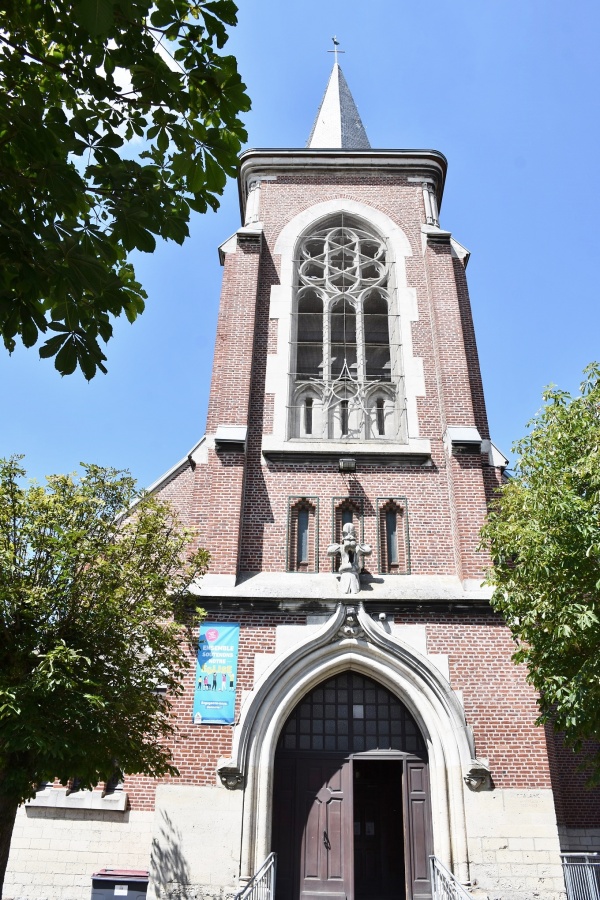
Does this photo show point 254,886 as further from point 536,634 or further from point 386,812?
point 386,812

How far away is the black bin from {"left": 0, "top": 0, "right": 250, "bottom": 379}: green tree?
922 cm

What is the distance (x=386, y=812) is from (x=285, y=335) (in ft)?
32.1

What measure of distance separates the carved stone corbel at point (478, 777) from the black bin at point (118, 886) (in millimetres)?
4939

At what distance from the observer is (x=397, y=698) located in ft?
40.2

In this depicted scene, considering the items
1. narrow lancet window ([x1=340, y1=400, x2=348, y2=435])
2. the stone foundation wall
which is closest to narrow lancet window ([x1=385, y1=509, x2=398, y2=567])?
narrow lancet window ([x1=340, y1=400, x2=348, y2=435])

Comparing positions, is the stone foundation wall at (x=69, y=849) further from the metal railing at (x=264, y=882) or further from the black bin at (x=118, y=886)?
the metal railing at (x=264, y=882)

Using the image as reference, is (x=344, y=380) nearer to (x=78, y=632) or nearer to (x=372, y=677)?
(x=372, y=677)

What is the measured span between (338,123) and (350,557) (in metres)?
15.0

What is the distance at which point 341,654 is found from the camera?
12078 mm

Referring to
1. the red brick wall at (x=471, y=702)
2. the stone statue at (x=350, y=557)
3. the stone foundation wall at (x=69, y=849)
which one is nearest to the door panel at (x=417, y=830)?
the red brick wall at (x=471, y=702)

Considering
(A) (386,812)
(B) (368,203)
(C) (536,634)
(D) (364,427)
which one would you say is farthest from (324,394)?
(A) (386,812)

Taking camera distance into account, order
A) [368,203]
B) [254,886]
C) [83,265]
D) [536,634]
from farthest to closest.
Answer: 1. [368,203]
2. [536,634]
3. [254,886]
4. [83,265]

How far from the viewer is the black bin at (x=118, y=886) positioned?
11.1 metres

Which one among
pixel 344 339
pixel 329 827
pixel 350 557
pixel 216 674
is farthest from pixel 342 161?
pixel 329 827
